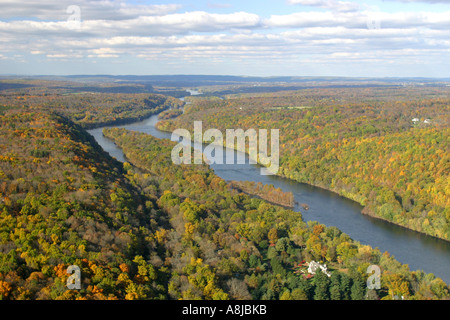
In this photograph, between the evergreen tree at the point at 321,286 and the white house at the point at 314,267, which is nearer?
the evergreen tree at the point at 321,286

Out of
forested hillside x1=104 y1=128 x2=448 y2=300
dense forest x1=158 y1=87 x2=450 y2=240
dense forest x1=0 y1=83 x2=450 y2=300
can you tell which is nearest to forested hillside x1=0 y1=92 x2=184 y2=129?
dense forest x1=158 y1=87 x2=450 y2=240

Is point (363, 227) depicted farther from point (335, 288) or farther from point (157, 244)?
point (157, 244)

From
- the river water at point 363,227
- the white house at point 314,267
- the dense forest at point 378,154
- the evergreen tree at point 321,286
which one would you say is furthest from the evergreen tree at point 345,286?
the dense forest at point 378,154

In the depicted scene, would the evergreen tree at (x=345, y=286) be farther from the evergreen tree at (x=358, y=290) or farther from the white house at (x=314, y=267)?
the white house at (x=314, y=267)

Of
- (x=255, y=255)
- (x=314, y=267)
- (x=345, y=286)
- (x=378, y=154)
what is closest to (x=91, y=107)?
(x=378, y=154)

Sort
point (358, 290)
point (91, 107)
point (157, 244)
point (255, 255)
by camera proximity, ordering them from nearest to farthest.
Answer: point (358, 290) < point (255, 255) < point (157, 244) < point (91, 107)

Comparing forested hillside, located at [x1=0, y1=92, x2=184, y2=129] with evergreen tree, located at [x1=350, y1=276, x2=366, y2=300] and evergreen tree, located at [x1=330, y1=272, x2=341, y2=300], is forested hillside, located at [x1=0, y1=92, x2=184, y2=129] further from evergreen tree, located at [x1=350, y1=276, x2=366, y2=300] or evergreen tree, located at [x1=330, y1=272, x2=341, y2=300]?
evergreen tree, located at [x1=350, y1=276, x2=366, y2=300]
